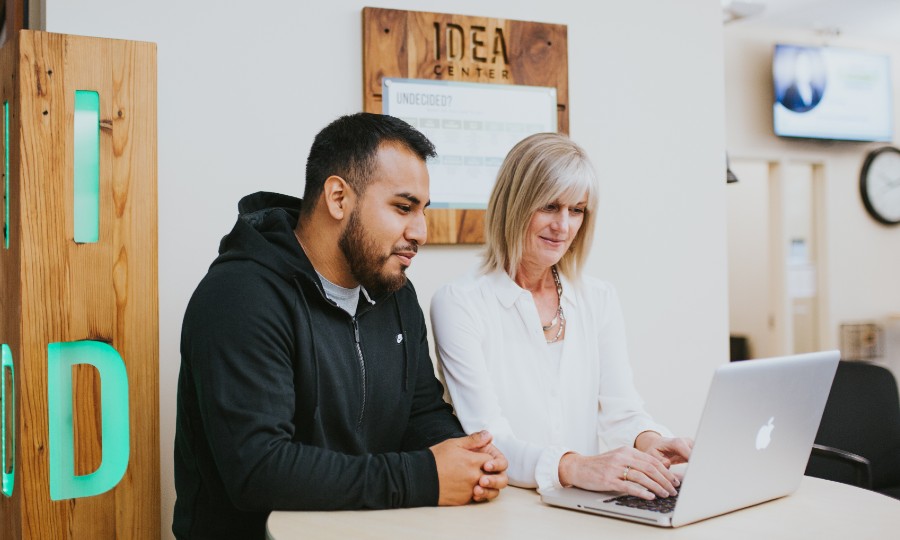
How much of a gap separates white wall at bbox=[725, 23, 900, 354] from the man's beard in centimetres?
424

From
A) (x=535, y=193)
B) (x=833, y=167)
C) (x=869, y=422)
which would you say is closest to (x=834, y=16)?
(x=833, y=167)

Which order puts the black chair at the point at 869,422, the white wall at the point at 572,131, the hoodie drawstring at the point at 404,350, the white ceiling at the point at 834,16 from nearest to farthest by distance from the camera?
1. the hoodie drawstring at the point at 404,350
2. the white wall at the point at 572,131
3. the black chair at the point at 869,422
4. the white ceiling at the point at 834,16

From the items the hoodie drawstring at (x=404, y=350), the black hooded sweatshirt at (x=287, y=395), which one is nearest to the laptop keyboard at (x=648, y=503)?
the black hooded sweatshirt at (x=287, y=395)

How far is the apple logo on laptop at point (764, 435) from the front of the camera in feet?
4.36

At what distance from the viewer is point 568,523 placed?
1.31 metres

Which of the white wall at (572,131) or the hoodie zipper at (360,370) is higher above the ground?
the white wall at (572,131)

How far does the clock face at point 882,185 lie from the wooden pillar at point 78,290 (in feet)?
17.6

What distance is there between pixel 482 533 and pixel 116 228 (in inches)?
45.9

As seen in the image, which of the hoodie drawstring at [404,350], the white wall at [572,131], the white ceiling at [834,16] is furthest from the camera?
the white ceiling at [834,16]

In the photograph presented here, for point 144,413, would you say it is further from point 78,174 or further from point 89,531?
point 78,174

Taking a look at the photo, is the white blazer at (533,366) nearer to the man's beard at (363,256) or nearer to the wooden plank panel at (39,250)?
the man's beard at (363,256)

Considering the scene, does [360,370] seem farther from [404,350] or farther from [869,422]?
[869,422]

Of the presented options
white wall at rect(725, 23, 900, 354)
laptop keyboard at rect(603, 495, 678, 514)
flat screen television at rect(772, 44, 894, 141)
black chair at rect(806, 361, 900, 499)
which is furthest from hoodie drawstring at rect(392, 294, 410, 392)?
flat screen television at rect(772, 44, 894, 141)

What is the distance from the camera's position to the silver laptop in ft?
4.02
